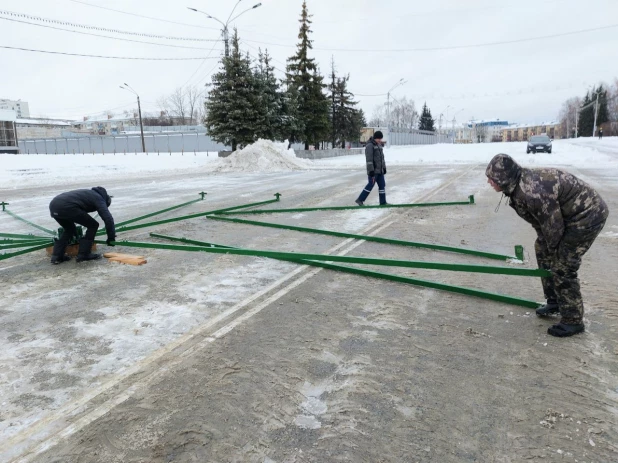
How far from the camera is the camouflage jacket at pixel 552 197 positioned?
3.69m

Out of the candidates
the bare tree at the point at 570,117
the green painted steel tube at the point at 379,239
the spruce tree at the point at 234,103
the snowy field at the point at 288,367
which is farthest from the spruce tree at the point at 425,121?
the snowy field at the point at 288,367

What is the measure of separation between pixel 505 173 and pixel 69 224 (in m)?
5.67

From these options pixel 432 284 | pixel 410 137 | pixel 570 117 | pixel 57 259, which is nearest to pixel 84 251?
pixel 57 259

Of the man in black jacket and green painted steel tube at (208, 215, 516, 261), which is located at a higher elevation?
the man in black jacket

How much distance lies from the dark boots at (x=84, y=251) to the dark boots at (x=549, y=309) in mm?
5746

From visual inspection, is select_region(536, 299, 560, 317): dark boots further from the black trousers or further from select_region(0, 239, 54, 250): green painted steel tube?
select_region(0, 239, 54, 250): green painted steel tube

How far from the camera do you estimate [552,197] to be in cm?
367

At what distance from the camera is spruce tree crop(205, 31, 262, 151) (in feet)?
107

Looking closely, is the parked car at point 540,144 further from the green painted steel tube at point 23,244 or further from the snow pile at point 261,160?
the green painted steel tube at point 23,244

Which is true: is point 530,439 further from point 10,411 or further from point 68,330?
point 68,330

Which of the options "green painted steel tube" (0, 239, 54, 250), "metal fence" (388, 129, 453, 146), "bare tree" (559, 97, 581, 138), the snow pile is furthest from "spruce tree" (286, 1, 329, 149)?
"bare tree" (559, 97, 581, 138)

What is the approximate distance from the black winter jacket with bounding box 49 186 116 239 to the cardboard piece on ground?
47 centimetres

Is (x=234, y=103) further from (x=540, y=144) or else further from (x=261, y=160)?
(x=540, y=144)

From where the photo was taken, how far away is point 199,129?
76.0 metres
